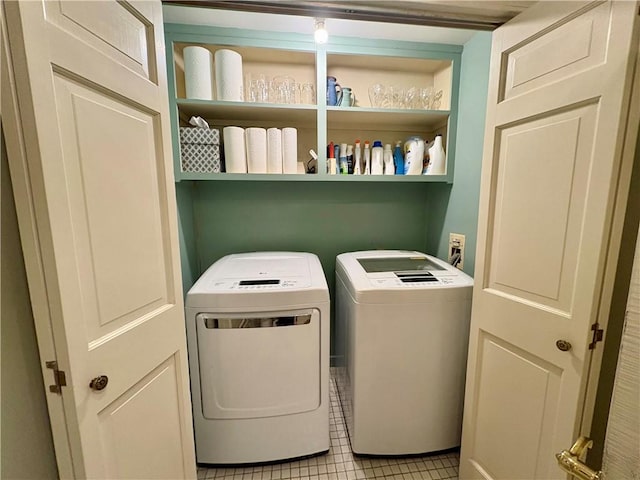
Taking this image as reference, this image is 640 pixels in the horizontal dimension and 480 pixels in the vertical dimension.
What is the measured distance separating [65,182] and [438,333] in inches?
60.2

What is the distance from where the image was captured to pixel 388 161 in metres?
1.84

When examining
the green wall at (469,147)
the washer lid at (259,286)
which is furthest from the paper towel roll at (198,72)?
the green wall at (469,147)

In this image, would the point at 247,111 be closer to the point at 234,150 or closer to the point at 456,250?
the point at 234,150

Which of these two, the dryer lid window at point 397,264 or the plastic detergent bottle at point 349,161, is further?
the plastic detergent bottle at point 349,161

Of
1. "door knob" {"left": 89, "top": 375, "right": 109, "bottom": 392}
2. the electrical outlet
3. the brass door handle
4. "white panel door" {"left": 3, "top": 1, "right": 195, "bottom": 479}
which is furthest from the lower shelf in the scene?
the brass door handle

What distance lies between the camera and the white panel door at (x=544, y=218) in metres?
0.76

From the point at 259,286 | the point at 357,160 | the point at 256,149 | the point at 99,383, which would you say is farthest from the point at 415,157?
the point at 99,383

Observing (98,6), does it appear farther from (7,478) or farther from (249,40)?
(7,478)

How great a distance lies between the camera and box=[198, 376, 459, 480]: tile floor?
147cm

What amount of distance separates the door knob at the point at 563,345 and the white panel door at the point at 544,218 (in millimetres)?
16

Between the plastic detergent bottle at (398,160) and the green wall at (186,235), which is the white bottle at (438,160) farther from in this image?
the green wall at (186,235)

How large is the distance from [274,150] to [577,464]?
1671mm

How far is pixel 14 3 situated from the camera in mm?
526

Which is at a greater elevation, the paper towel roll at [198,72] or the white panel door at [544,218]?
the paper towel roll at [198,72]
